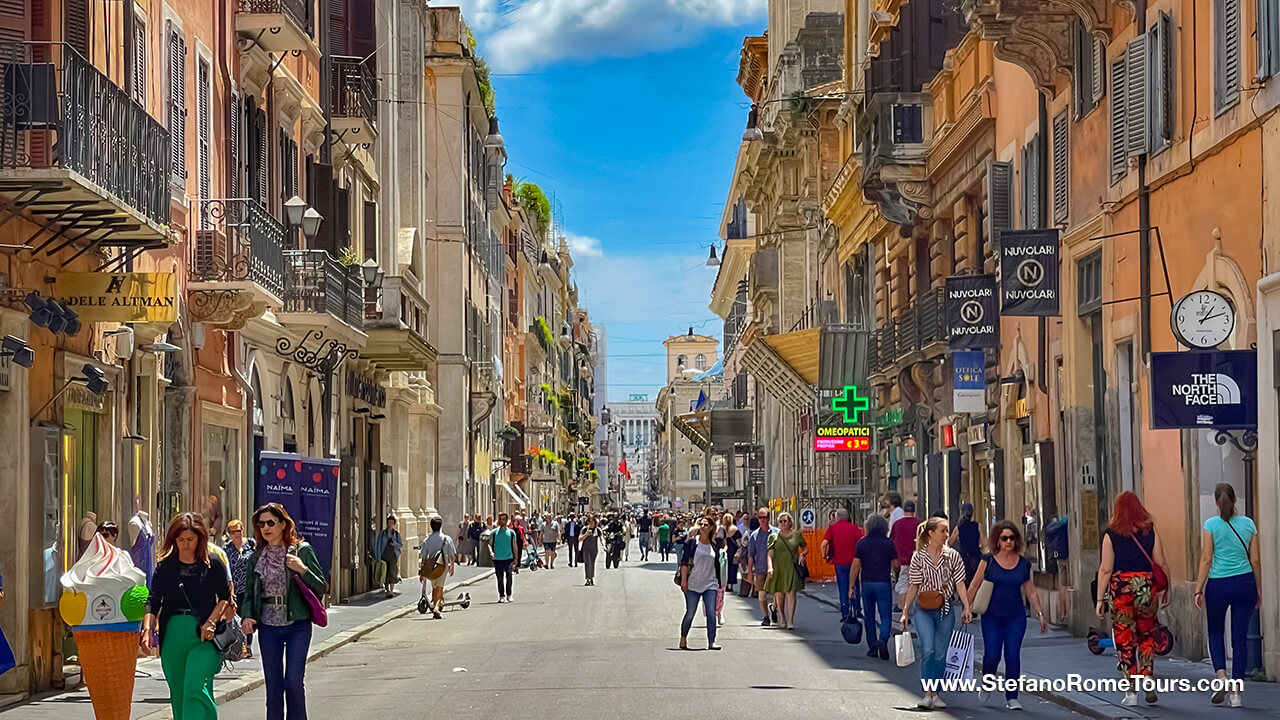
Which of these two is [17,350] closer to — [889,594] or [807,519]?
[889,594]

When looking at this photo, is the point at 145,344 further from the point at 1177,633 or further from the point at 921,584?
the point at 1177,633

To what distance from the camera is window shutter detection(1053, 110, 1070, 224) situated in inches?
953

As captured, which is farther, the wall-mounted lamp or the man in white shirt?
the man in white shirt

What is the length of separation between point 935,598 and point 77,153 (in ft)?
25.7

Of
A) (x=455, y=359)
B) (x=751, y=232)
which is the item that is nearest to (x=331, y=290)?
(x=455, y=359)

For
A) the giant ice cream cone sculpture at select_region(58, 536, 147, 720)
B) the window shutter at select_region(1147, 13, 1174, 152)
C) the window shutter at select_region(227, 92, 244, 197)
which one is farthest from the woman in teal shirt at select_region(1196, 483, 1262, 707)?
the window shutter at select_region(227, 92, 244, 197)

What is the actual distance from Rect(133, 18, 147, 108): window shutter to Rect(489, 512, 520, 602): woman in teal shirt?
55.1ft

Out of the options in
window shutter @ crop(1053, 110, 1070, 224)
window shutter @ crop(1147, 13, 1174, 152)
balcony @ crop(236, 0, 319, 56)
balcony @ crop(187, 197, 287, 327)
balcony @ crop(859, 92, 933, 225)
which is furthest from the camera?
balcony @ crop(859, 92, 933, 225)

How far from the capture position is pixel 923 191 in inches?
1351

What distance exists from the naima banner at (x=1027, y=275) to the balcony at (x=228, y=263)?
30.4 feet

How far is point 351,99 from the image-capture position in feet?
110

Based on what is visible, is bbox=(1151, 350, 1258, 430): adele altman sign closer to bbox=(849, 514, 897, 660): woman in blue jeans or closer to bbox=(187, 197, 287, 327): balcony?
bbox=(849, 514, 897, 660): woman in blue jeans

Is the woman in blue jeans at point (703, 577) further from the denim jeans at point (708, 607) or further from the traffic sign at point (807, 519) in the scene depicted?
the traffic sign at point (807, 519)

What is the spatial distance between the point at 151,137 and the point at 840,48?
43.3 meters
